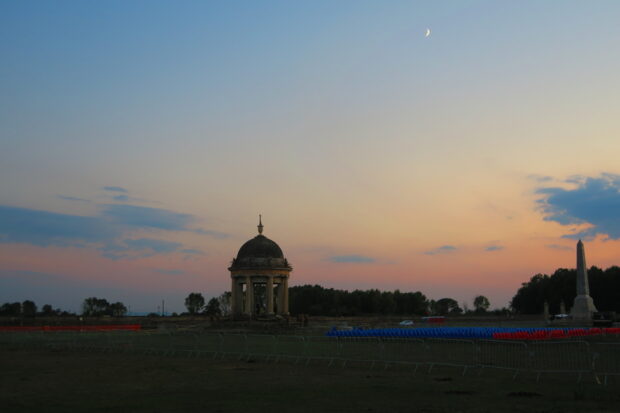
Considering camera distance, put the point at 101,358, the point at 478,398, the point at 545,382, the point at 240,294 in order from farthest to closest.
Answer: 1. the point at 240,294
2. the point at 101,358
3. the point at 545,382
4. the point at 478,398

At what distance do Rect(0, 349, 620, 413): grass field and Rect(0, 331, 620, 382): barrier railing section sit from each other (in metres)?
0.92

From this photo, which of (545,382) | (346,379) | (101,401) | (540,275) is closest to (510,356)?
(545,382)

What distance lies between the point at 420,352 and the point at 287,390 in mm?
11195

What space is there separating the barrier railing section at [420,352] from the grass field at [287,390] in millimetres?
919

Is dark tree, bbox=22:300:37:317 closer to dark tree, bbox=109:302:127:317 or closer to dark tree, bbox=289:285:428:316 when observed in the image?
dark tree, bbox=109:302:127:317

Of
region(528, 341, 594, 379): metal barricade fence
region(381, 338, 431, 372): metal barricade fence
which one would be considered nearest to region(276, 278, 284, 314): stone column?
region(381, 338, 431, 372): metal barricade fence

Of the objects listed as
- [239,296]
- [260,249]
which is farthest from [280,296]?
[260,249]

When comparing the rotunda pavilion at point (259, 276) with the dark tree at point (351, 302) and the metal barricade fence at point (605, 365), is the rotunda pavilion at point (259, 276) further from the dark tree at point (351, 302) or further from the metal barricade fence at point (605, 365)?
the metal barricade fence at point (605, 365)

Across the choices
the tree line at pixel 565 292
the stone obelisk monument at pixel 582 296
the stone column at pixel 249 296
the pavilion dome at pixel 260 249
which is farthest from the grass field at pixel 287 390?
the tree line at pixel 565 292

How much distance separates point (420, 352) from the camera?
30234 mm

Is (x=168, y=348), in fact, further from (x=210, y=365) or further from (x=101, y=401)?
(x=101, y=401)

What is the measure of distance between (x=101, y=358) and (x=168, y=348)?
473 centimetres

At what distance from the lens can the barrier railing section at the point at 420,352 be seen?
78.5 feet

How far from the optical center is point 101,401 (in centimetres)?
1845
